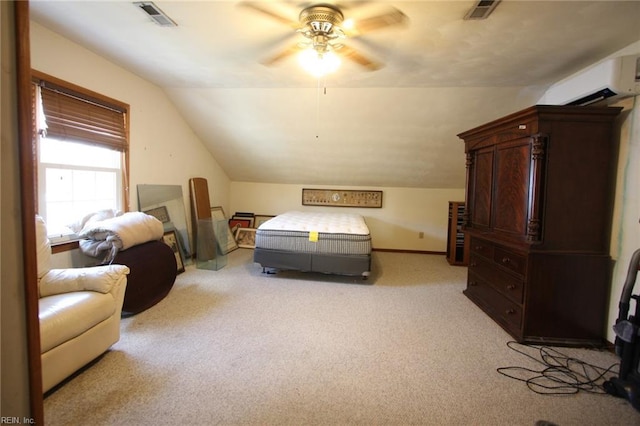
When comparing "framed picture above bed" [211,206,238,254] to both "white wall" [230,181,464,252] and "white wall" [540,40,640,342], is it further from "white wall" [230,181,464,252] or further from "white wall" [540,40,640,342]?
"white wall" [540,40,640,342]

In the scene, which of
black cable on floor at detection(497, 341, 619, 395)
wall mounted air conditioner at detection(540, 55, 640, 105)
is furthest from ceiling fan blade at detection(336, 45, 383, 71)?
black cable on floor at detection(497, 341, 619, 395)

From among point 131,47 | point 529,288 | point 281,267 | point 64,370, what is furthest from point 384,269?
point 131,47

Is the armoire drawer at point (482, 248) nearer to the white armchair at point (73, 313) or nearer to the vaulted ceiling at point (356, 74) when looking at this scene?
the vaulted ceiling at point (356, 74)

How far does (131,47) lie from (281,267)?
2685 millimetres

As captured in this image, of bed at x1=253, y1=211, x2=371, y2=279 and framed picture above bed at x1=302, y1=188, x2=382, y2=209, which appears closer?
bed at x1=253, y1=211, x2=371, y2=279

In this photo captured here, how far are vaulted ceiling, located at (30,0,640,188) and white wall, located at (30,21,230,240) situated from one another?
128mm

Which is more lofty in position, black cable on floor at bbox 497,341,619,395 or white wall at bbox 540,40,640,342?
white wall at bbox 540,40,640,342

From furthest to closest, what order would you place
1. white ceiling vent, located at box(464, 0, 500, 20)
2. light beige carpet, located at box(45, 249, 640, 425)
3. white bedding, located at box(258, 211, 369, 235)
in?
white bedding, located at box(258, 211, 369, 235) → white ceiling vent, located at box(464, 0, 500, 20) → light beige carpet, located at box(45, 249, 640, 425)

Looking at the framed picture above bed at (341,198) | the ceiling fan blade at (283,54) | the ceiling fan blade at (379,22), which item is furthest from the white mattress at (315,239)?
the ceiling fan blade at (379,22)

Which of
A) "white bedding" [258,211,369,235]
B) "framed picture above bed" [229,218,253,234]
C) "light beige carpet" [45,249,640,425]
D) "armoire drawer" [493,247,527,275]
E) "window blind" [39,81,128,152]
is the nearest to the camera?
"light beige carpet" [45,249,640,425]

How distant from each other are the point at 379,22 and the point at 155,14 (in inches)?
61.4

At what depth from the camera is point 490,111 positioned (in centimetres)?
371

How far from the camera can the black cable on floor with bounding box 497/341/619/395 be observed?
1836mm

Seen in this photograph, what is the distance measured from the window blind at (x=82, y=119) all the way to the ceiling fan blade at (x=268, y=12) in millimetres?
1869
